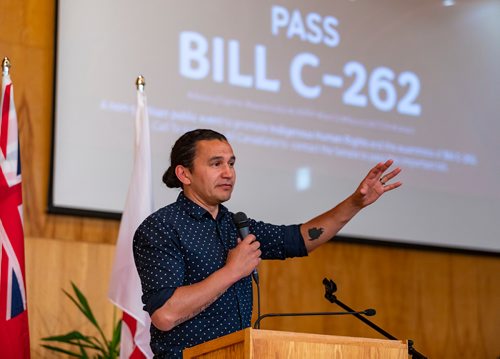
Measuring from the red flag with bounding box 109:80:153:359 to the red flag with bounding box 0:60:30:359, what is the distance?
15.8 inches

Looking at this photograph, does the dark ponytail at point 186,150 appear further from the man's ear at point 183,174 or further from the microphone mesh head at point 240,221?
the microphone mesh head at point 240,221

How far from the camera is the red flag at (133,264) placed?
13.0 ft

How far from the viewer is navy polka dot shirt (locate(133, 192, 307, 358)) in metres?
2.85

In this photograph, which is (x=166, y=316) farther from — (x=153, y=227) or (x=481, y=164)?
(x=481, y=164)

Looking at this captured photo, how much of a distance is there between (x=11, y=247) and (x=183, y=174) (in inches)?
42.4

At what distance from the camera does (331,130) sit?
5.61m

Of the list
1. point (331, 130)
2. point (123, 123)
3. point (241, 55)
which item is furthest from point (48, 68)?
point (331, 130)

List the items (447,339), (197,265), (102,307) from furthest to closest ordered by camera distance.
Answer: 1. (447,339)
2. (102,307)
3. (197,265)

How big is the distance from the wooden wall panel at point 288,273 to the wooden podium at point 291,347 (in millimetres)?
2299

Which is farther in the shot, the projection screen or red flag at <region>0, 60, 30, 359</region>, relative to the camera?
the projection screen

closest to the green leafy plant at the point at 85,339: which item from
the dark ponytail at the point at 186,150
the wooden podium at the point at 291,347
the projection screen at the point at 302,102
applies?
the projection screen at the point at 302,102

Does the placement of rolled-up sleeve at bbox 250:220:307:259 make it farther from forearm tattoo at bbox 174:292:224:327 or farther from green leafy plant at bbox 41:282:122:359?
green leafy plant at bbox 41:282:122:359

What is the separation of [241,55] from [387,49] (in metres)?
1.04

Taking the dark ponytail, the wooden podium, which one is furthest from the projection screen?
the wooden podium
